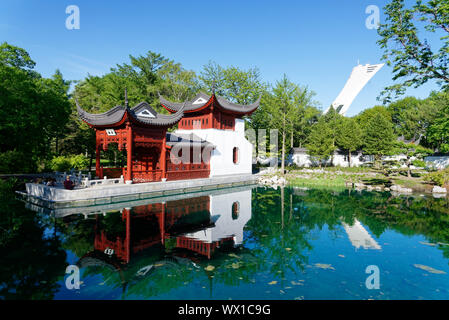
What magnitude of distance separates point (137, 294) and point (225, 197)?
10831mm

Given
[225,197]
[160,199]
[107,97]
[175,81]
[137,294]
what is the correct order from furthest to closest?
[175,81] < [107,97] < [225,197] < [160,199] < [137,294]

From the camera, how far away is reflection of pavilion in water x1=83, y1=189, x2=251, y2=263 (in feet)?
24.5

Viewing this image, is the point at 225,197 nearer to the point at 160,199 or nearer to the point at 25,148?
the point at 160,199

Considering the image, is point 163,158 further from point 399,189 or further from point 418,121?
point 418,121

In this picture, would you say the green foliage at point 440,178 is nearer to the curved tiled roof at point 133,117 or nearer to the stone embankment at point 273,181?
the stone embankment at point 273,181

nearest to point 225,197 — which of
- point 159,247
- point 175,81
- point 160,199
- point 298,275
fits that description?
point 160,199

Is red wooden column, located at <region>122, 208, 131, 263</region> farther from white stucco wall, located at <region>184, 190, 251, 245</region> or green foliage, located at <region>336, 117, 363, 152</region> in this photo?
green foliage, located at <region>336, 117, 363, 152</region>

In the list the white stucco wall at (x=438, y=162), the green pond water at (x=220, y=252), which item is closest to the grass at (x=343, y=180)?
the green pond water at (x=220, y=252)

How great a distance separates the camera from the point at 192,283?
5.52 m

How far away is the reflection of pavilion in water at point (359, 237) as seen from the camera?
8.12m

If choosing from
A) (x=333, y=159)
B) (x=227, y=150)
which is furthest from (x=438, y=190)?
(x=333, y=159)

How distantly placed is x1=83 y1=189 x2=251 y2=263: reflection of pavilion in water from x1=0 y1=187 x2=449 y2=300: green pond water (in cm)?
4

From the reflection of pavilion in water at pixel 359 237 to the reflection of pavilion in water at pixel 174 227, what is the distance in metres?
3.89

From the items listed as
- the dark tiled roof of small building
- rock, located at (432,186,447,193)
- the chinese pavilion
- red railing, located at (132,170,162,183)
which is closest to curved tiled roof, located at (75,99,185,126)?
the chinese pavilion
